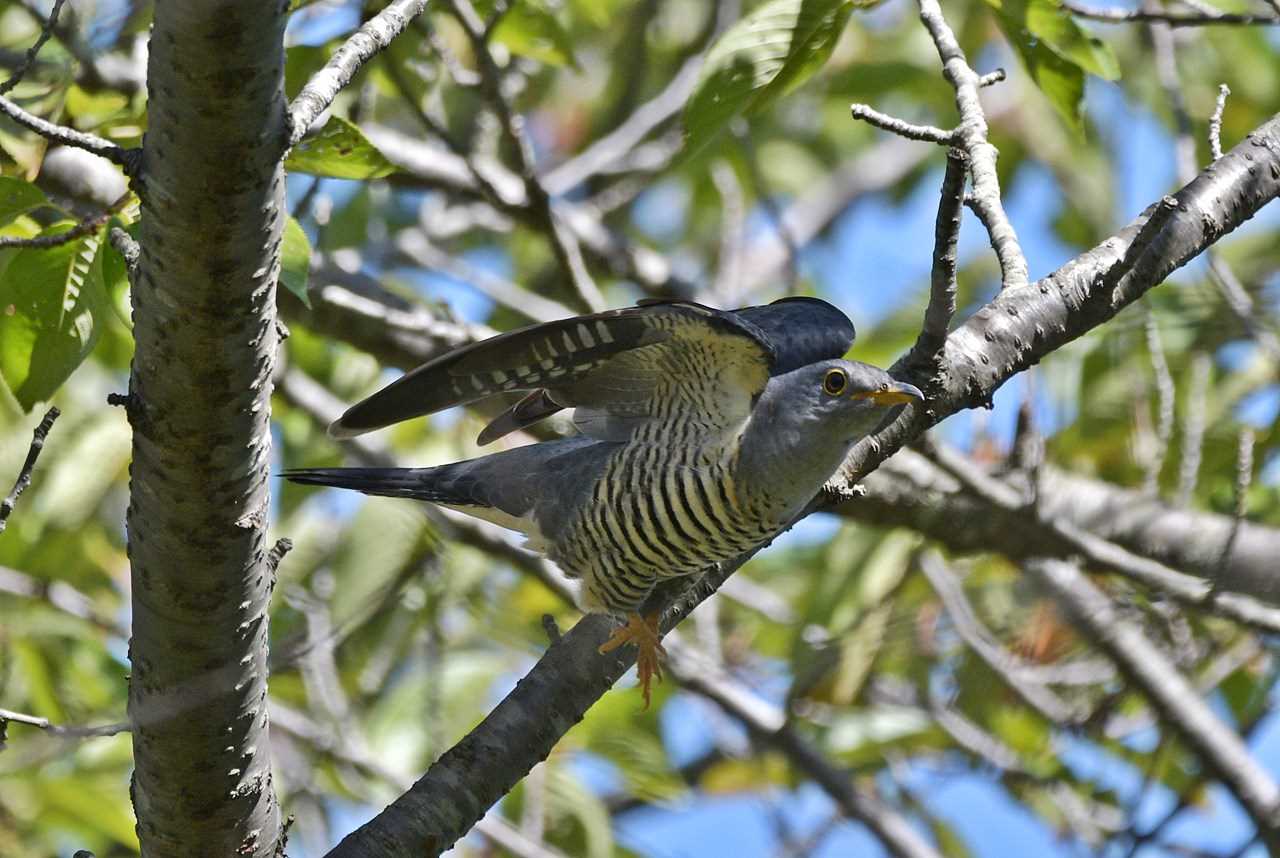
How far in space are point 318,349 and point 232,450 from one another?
3.78 meters

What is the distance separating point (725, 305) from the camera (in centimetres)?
536

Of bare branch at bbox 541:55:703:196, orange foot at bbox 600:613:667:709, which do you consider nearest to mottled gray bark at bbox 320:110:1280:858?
orange foot at bbox 600:613:667:709

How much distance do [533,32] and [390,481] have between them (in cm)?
148

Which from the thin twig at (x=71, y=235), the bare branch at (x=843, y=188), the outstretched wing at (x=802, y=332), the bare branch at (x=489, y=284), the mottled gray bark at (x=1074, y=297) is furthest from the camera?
the bare branch at (x=843, y=188)

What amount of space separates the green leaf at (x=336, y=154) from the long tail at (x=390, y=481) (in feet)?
3.42

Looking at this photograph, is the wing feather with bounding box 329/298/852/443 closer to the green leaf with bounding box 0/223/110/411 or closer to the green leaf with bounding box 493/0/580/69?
the green leaf with bounding box 0/223/110/411

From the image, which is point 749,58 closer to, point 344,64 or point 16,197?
point 344,64

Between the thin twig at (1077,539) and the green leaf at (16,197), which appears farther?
the thin twig at (1077,539)

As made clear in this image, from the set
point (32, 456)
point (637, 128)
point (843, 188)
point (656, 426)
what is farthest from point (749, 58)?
point (843, 188)

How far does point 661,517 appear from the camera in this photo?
11.6 feet

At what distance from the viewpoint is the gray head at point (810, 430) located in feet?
11.1

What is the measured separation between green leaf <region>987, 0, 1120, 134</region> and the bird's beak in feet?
2.86

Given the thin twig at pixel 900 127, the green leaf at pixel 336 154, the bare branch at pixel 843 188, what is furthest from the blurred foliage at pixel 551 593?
the bare branch at pixel 843 188

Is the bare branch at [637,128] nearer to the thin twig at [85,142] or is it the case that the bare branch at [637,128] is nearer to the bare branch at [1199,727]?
the bare branch at [1199,727]
